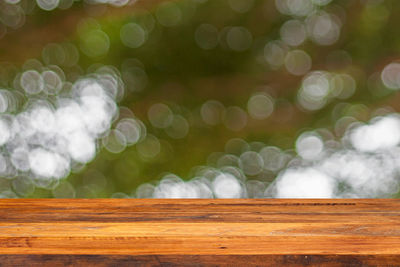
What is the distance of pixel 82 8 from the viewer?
2404 mm

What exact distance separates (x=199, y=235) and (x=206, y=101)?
1.75 metres

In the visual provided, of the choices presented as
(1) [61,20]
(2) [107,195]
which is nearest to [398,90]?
(2) [107,195]

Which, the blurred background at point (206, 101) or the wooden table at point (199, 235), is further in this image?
the blurred background at point (206, 101)

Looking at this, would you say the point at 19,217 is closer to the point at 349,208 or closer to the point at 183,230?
the point at 183,230

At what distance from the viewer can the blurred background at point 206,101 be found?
229cm

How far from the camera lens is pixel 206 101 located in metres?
2.31

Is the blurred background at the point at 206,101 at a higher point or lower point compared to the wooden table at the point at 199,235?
higher

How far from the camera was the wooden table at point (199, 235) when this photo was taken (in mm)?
504

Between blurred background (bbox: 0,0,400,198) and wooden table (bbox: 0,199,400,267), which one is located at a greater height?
blurred background (bbox: 0,0,400,198)

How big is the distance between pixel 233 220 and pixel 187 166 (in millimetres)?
1636

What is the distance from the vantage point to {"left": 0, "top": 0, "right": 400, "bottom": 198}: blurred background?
7.53ft

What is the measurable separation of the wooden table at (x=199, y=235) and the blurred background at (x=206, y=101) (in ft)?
4.94

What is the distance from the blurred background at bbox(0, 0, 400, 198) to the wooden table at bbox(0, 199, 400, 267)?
4.94 ft

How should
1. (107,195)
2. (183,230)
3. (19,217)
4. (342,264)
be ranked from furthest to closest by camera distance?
(107,195), (19,217), (183,230), (342,264)
